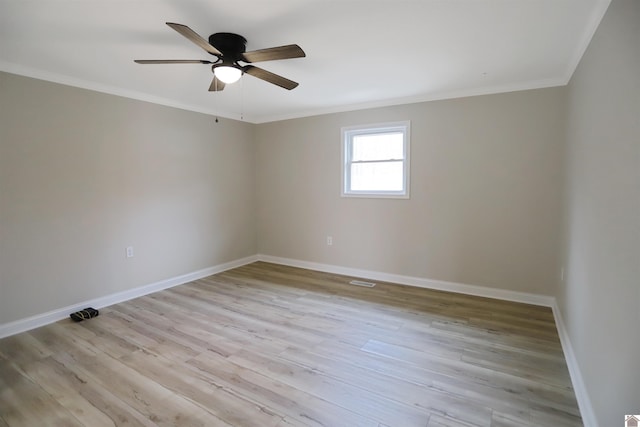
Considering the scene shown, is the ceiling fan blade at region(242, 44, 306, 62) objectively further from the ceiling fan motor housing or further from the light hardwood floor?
the light hardwood floor

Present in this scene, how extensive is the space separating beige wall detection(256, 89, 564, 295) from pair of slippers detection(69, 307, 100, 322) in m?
2.76

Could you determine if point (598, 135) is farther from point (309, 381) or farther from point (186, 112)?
point (186, 112)

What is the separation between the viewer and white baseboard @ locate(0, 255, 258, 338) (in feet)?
9.35

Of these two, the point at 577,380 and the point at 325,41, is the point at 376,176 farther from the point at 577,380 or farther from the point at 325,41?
the point at 577,380

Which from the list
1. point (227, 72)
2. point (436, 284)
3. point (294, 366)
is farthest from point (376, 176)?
point (294, 366)

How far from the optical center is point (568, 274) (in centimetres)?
264

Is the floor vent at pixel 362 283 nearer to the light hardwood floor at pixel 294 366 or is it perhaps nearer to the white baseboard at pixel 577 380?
the light hardwood floor at pixel 294 366

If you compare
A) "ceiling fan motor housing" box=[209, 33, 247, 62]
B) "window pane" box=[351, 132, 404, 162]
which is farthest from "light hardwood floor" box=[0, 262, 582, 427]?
"ceiling fan motor housing" box=[209, 33, 247, 62]

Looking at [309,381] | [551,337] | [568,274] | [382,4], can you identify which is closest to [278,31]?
[382,4]

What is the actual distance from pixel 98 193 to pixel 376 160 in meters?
3.42

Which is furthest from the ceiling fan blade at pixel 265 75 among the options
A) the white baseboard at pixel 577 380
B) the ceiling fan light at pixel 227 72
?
the white baseboard at pixel 577 380

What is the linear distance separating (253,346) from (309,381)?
2.23 ft

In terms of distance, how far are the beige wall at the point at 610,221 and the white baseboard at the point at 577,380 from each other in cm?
7

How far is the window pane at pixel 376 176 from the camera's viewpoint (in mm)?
4234
